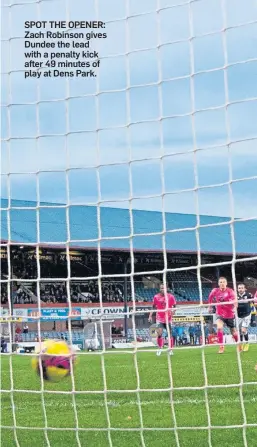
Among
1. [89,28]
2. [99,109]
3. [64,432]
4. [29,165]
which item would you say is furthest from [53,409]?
[89,28]

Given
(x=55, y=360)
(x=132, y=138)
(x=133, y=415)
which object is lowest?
(x=133, y=415)

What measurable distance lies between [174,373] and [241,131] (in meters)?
4.83

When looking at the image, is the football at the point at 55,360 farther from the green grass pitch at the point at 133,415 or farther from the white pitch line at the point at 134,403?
the white pitch line at the point at 134,403

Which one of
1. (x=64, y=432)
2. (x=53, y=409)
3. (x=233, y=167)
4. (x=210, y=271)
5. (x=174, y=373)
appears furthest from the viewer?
(x=210, y=271)

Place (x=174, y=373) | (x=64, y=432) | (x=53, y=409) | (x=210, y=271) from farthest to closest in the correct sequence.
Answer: (x=210, y=271)
(x=174, y=373)
(x=53, y=409)
(x=64, y=432)

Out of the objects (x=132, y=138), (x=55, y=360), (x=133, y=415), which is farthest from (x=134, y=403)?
(x=132, y=138)

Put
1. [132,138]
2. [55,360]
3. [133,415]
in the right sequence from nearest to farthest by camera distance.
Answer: [132,138] < [133,415] < [55,360]

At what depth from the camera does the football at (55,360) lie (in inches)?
203

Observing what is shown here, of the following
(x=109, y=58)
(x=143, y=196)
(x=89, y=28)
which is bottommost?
(x=143, y=196)

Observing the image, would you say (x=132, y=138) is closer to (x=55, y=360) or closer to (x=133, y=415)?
(x=55, y=360)

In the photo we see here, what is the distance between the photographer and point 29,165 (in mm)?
5027

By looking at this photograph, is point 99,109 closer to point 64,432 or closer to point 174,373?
point 64,432

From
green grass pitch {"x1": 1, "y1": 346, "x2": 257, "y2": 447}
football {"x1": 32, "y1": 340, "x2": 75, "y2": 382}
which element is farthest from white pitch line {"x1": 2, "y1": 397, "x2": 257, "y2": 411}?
football {"x1": 32, "y1": 340, "x2": 75, "y2": 382}

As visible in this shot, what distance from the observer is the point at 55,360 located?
17.3ft
